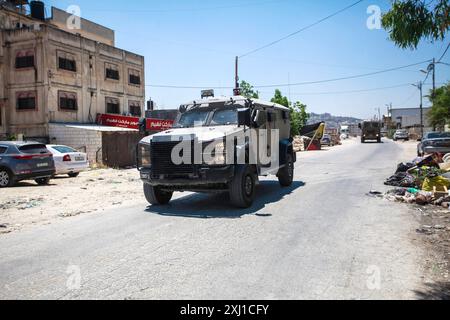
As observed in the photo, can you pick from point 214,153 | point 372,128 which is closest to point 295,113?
point 372,128

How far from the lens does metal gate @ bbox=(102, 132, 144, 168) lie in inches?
875

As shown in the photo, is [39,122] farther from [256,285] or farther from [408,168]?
[256,285]

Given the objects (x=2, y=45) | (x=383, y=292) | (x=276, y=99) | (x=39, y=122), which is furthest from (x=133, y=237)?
(x=276, y=99)

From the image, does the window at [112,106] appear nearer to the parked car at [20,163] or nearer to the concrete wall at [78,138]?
the concrete wall at [78,138]

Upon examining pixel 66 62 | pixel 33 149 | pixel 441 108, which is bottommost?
pixel 33 149

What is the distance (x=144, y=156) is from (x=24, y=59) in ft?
76.9

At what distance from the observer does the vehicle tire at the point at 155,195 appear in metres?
8.51

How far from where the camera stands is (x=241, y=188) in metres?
7.61

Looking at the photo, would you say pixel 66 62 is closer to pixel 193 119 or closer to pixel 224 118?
pixel 193 119

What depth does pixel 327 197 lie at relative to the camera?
9.20 metres

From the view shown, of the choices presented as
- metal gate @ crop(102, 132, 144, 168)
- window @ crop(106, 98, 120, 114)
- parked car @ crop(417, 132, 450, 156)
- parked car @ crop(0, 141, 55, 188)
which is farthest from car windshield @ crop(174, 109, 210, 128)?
window @ crop(106, 98, 120, 114)

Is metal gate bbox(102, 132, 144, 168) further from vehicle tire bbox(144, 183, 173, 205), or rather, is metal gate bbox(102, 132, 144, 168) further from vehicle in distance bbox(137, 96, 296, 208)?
vehicle tire bbox(144, 183, 173, 205)

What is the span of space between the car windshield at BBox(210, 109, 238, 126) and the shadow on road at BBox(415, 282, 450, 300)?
549cm

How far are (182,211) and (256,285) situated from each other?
167 inches
